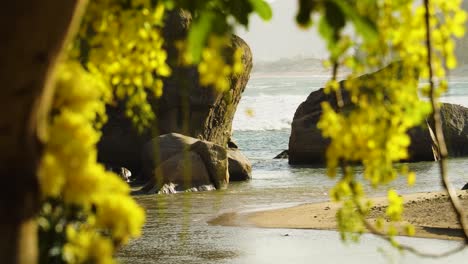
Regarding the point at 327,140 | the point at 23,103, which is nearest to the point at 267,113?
the point at 327,140

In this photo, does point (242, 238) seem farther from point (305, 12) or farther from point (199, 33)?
point (305, 12)

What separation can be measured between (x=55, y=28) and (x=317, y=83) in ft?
224

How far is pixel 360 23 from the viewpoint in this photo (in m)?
2.19

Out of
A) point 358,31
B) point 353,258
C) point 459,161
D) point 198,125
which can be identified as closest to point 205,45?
point 358,31

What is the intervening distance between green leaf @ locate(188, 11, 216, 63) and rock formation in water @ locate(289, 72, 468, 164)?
1943cm

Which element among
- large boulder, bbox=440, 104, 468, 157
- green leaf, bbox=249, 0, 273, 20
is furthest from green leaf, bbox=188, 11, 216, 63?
large boulder, bbox=440, 104, 468, 157

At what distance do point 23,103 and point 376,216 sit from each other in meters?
11.4

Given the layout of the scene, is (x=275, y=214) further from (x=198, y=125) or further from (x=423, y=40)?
(x=423, y=40)

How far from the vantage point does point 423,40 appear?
2.61 metres

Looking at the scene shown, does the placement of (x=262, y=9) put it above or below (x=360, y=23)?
above

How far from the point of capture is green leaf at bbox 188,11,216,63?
87.5 inches

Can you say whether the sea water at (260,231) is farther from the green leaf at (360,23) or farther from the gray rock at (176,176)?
the green leaf at (360,23)

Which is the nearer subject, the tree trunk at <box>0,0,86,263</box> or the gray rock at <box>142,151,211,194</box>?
the tree trunk at <box>0,0,86,263</box>

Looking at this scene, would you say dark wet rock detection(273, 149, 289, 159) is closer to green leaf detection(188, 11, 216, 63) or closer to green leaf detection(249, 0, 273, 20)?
green leaf detection(249, 0, 273, 20)
